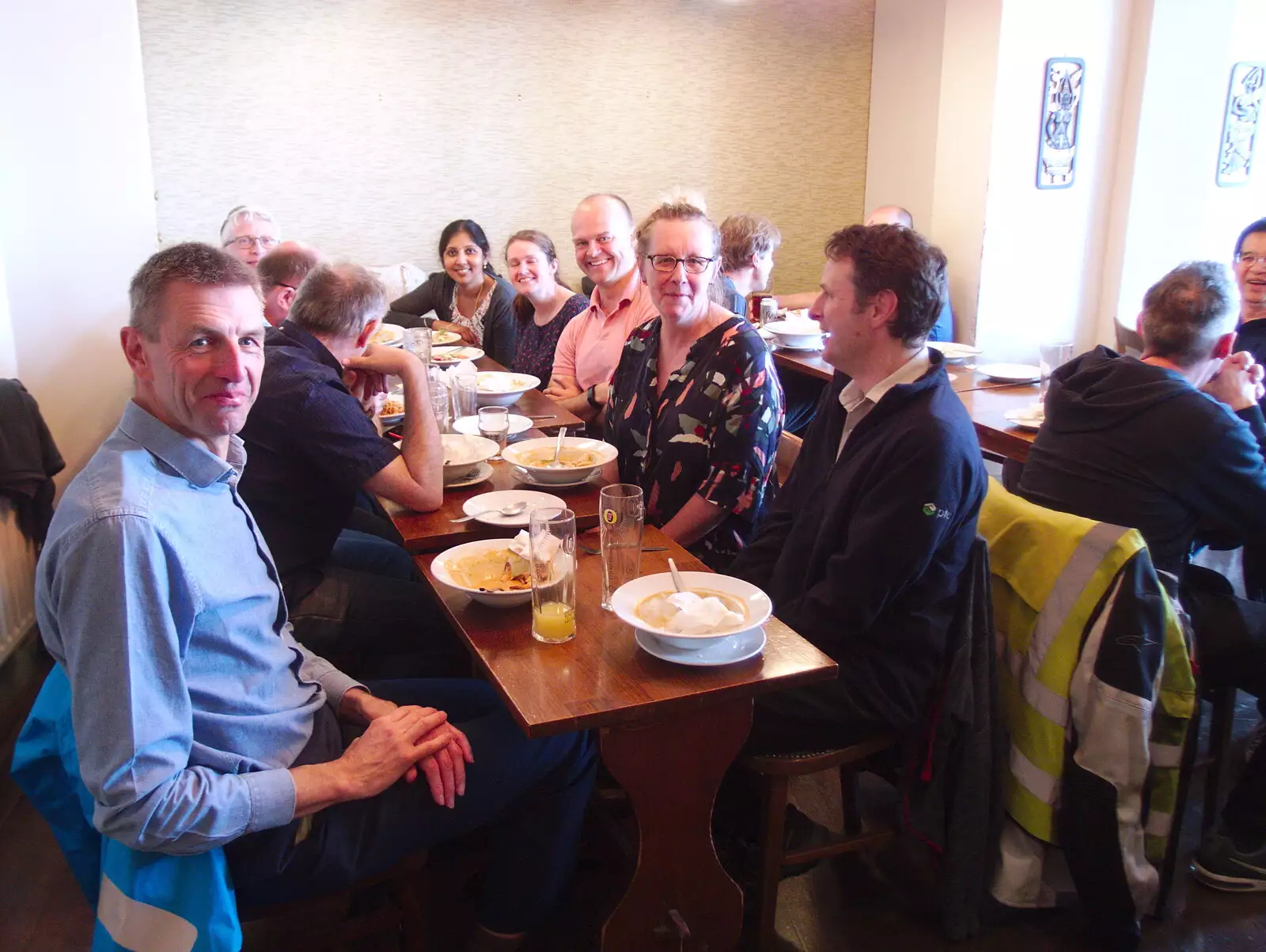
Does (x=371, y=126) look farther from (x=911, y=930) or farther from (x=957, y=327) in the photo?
(x=911, y=930)

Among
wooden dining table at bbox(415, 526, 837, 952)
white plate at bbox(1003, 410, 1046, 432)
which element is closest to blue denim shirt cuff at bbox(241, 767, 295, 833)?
wooden dining table at bbox(415, 526, 837, 952)

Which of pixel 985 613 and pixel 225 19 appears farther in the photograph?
pixel 225 19

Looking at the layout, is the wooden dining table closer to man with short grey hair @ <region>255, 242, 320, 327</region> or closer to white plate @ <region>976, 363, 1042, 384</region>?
man with short grey hair @ <region>255, 242, 320, 327</region>

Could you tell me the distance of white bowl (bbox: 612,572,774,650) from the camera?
4.55 feet

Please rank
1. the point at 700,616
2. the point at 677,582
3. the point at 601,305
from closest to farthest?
1. the point at 700,616
2. the point at 677,582
3. the point at 601,305

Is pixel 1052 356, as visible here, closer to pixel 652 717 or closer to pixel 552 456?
pixel 552 456

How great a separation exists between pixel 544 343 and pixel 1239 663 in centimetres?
260

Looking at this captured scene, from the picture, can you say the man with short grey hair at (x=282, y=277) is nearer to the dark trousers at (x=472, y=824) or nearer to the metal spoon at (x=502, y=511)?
the metal spoon at (x=502, y=511)

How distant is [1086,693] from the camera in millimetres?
1692

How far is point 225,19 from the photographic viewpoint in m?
4.73

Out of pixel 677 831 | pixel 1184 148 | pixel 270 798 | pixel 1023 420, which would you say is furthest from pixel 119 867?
pixel 1184 148

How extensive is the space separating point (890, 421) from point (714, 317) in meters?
0.77

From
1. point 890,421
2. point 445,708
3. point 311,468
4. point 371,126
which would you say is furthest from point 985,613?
point 371,126

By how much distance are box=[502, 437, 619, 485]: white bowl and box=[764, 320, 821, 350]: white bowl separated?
1784 mm
